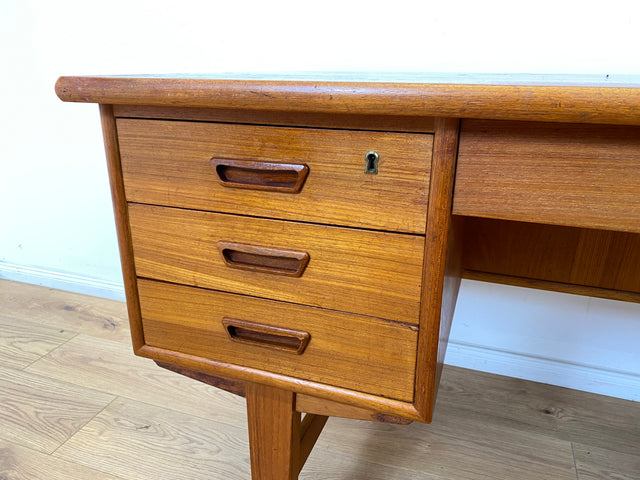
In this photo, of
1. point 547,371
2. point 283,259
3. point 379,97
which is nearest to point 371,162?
point 379,97

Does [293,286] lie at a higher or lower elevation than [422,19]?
lower

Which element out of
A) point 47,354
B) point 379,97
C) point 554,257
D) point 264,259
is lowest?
point 47,354

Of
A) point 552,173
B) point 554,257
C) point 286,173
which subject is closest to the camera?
point 552,173

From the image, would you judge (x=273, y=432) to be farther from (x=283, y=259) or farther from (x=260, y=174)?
(x=260, y=174)

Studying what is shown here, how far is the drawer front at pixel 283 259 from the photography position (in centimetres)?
59

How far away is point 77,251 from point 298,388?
139 cm

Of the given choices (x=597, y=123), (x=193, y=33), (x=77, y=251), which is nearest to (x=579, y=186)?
(x=597, y=123)

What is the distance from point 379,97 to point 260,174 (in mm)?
196

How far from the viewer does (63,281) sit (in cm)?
184

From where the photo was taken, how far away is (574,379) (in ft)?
4.22

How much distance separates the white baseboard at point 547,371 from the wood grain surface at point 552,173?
0.92m

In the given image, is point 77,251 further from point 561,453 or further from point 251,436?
point 561,453

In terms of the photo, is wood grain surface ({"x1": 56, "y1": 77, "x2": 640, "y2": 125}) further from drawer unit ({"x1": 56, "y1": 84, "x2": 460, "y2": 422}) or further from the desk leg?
the desk leg

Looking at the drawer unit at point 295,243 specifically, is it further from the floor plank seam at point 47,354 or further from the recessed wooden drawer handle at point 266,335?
the floor plank seam at point 47,354
